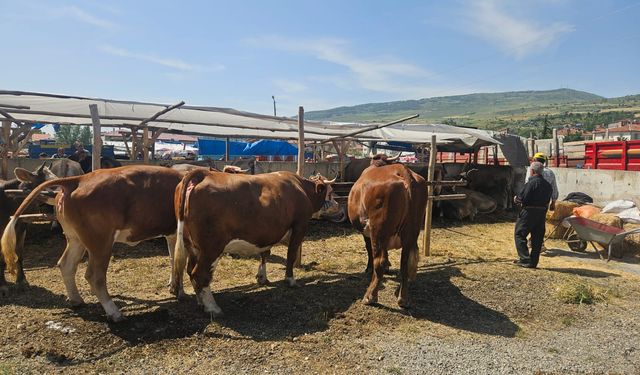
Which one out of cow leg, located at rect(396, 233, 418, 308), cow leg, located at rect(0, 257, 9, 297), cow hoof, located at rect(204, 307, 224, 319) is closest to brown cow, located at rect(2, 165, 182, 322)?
cow hoof, located at rect(204, 307, 224, 319)

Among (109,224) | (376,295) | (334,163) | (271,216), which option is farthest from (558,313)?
(334,163)

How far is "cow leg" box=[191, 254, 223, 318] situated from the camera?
5156 millimetres

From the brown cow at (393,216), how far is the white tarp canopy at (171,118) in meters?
5.16

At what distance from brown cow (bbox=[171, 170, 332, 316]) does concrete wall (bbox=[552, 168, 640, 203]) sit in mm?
10914

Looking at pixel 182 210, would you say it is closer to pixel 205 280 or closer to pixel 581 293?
pixel 205 280

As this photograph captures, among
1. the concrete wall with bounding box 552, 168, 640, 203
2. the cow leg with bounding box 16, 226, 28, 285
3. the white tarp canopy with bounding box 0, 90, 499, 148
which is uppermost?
the white tarp canopy with bounding box 0, 90, 499, 148

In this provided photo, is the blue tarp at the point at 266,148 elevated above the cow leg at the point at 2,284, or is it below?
above

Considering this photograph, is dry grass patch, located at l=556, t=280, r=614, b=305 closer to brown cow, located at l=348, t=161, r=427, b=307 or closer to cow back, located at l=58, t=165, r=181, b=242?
brown cow, located at l=348, t=161, r=427, b=307

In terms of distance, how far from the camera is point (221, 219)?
5.15 meters

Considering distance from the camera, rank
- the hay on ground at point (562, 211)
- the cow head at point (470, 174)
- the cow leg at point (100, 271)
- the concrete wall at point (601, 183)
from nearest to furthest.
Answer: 1. the cow leg at point (100, 271)
2. the hay on ground at point (562, 211)
3. the concrete wall at point (601, 183)
4. the cow head at point (470, 174)

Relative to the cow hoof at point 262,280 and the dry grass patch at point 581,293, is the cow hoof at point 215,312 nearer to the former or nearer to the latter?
the cow hoof at point 262,280

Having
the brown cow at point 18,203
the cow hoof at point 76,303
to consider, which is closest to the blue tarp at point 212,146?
the brown cow at point 18,203

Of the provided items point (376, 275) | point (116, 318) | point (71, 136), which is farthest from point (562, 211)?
point (71, 136)

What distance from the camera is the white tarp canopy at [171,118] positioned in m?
8.85
